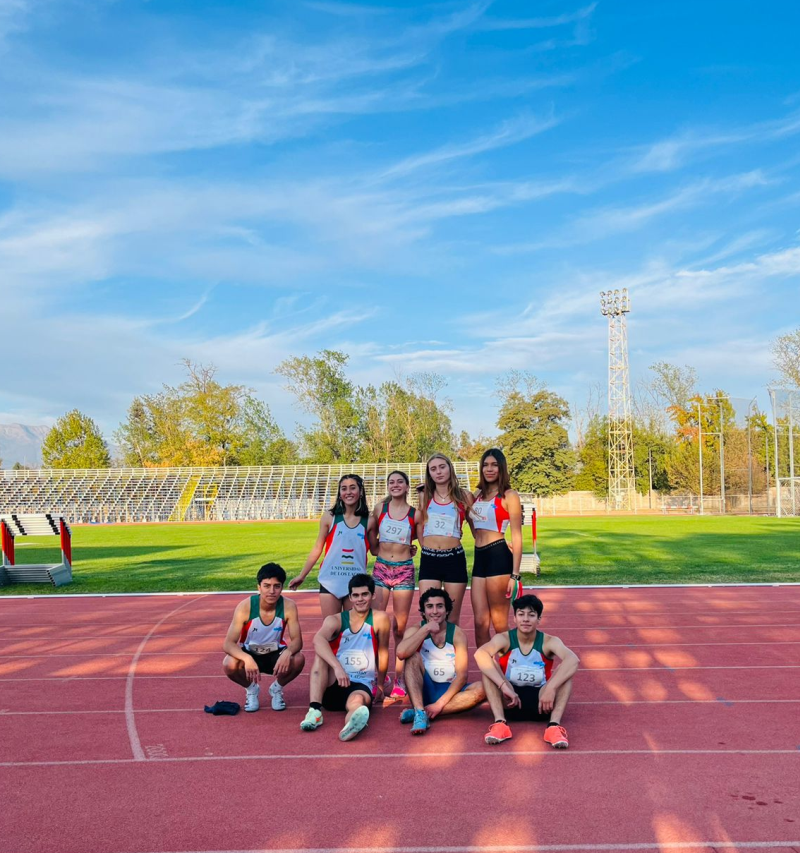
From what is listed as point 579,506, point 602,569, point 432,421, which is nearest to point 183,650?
point 602,569

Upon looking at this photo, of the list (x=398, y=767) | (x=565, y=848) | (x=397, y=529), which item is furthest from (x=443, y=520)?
(x=565, y=848)

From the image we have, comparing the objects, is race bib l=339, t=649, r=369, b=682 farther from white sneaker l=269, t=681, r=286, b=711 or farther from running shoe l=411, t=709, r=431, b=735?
white sneaker l=269, t=681, r=286, b=711

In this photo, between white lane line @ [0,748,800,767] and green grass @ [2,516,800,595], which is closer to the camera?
white lane line @ [0,748,800,767]

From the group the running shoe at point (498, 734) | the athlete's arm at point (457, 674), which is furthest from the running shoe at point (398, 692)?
the running shoe at point (498, 734)

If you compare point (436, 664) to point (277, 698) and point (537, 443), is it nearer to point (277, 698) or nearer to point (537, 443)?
point (277, 698)

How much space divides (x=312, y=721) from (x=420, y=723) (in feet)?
2.37

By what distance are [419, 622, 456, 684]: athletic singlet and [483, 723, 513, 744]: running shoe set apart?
0.62 m

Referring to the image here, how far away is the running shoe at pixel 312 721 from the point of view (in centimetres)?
566

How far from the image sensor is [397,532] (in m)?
6.48

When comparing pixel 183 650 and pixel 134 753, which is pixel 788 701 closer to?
pixel 134 753

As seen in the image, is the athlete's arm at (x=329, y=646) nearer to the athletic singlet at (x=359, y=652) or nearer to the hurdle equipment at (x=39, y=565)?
the athletic singlet at (x=359, y=652)

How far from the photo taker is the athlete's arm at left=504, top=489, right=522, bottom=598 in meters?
6.53

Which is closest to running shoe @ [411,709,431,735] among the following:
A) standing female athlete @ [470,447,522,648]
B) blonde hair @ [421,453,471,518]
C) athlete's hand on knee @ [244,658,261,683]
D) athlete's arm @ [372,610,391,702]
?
athlete's arm @ [372,610,391,702]

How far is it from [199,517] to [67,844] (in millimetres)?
50472
